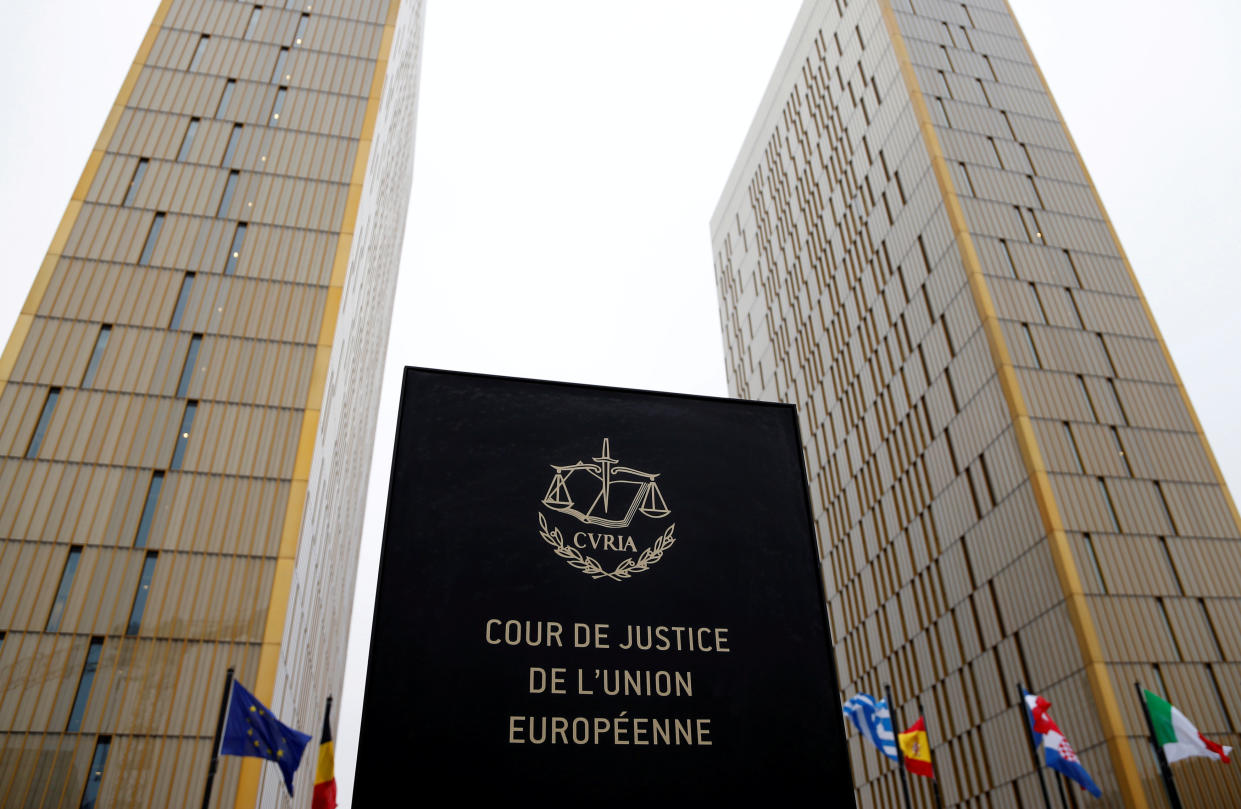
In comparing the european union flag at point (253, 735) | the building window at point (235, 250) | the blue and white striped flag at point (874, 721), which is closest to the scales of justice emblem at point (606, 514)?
the european union flag at point (253, 735)

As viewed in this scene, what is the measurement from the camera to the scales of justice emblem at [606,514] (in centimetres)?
536

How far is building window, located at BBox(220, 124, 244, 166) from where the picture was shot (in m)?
43.4

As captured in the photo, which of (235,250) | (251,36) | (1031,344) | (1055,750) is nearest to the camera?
(1055,750)

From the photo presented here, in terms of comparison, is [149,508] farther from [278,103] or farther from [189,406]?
[278,103]

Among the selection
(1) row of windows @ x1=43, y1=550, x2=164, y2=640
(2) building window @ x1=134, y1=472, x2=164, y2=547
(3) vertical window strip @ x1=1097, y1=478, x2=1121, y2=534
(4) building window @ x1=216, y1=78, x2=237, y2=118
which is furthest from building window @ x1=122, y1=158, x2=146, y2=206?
(3) vertical window strip @ x1=1097, y1=478, x2=1121, y2=534

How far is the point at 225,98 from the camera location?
4562 cm

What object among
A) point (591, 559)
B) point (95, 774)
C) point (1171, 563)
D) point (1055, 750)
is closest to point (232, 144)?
point (95, 774)

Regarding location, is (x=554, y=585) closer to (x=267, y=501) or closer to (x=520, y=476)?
(x=520, y=476)

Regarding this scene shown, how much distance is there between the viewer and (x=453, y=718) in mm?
4738

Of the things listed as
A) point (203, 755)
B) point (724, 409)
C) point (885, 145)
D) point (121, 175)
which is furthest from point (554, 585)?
point (885, 145)

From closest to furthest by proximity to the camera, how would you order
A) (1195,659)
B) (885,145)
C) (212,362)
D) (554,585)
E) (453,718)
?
(453,718), (554,585), (1195,659), (212,362), (885,145)

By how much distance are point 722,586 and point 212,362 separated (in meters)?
36.8

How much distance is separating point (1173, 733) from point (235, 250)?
39.7 meters

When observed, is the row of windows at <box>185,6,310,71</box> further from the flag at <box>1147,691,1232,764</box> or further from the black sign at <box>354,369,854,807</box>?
the black sign at <box>354,369,854,807</box>
